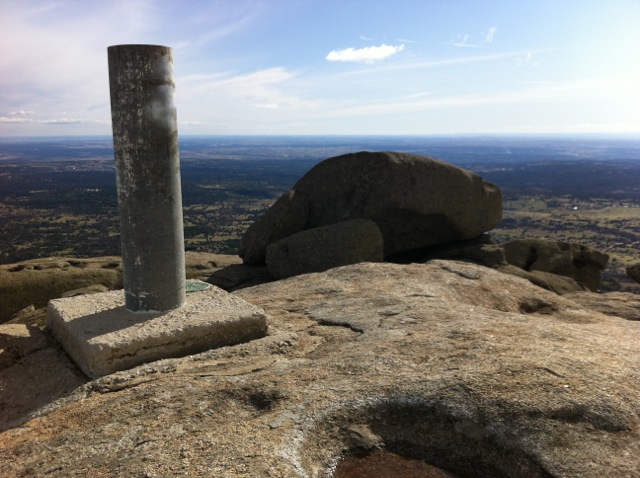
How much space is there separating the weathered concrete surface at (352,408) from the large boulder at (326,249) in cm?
603

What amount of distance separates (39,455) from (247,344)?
9.77 ft

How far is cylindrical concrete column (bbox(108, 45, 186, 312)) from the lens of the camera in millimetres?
6809

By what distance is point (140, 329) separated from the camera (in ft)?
22.4

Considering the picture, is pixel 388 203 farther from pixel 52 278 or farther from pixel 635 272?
pixel 52 278

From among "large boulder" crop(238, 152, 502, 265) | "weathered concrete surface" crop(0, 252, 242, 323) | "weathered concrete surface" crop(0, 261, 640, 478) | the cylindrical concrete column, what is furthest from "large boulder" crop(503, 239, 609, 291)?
the cylindrical concrete column

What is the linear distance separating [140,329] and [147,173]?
2116 millimetres

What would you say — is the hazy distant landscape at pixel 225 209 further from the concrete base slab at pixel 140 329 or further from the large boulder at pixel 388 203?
the concrete base slab at pixel 140 329

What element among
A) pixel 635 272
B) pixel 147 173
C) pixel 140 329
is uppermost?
pixel 147 173

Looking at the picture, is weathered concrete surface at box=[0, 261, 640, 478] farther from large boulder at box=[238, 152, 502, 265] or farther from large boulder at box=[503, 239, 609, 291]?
large boulder at box=[503, 239, 609, 291]

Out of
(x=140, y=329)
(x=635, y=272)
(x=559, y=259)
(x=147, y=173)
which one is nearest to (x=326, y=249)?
(x=147, y=173)

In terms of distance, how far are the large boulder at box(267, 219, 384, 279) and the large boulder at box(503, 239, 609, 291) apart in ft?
22.1

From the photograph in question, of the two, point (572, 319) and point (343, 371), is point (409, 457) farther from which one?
point (572, 319)

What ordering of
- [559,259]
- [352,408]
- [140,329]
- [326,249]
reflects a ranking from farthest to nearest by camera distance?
[559,259] → [326,249] → [140,329] → [352,408]

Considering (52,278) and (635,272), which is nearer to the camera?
(52,278)
